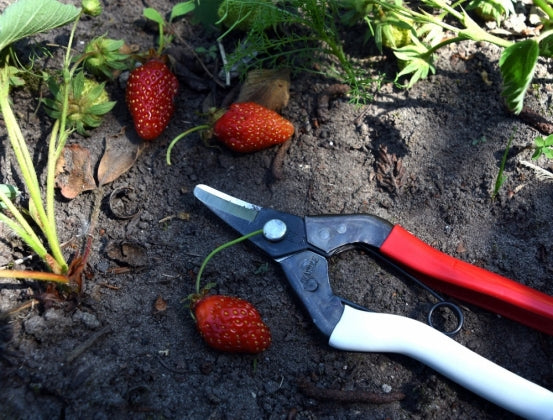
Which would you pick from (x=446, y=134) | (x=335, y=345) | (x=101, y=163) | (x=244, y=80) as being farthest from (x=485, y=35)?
(x=101, y=163)

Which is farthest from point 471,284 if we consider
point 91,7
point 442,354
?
point 91,7

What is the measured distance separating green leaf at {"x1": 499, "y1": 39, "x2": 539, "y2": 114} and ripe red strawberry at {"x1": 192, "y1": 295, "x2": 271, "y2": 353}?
860 millimetres

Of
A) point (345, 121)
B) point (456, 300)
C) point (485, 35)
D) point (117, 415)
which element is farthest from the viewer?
point (345, 121)

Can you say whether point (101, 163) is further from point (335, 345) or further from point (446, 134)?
point (446, 134)

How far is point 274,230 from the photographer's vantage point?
150 centimetres

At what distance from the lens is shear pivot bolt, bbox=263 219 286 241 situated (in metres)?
1.49

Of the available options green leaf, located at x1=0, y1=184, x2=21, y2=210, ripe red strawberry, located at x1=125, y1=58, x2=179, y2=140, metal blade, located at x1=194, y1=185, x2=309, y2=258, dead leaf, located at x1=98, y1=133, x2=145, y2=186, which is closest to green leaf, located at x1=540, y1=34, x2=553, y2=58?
metal blade, located at x1=194, y1=185, x2=309, y2=258

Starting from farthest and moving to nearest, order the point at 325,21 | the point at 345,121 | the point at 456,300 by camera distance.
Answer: the point at 325,21
the point at 345,121
the point at 456,300

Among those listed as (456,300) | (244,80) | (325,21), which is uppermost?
(325,21)

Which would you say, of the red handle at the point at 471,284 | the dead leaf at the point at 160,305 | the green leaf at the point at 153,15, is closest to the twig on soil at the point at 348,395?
the red handle at the point at 471,284

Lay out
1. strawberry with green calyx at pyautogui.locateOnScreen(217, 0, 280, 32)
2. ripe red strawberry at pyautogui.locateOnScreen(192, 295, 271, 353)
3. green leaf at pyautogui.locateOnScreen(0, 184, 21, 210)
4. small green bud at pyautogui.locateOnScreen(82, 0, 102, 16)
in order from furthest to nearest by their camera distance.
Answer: small green bud at pyautogui.locateOnScreen(82, 0, 102, 16) < strawberry with green calyx at pyautogui.locateOnScreen(217, 0, 280, 32) < green leaf at pyautogui.locateOnScreen(0, 184, 21, 210) < ripe red strawberry at pyautogui.locateOnScreen(192, 295, 271, 353)

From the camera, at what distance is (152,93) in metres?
1.73

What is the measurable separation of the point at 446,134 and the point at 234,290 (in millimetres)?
802

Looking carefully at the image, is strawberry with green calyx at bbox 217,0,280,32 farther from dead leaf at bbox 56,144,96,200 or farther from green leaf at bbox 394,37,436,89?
dead leaf at bbox 56,144,96,200
